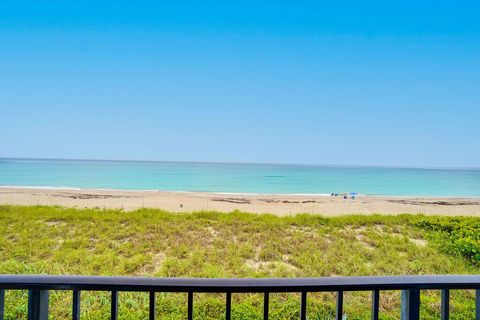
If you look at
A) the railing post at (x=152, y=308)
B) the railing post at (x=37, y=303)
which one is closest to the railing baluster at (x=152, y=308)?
the railing post at (x=152, y=308)

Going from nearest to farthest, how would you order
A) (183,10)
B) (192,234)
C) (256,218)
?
(192,234), (256,218), (183,10)

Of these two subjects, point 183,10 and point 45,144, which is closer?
point 183,10

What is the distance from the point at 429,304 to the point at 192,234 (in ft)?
10.5

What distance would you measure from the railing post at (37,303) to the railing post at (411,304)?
837 mm

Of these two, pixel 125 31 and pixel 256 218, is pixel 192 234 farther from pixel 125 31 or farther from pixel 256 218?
pixel 125 31

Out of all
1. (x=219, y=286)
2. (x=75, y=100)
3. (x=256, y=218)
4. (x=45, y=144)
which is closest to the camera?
(x=219, y=286)

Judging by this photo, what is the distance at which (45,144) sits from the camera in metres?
45.4

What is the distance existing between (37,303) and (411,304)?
859 mm

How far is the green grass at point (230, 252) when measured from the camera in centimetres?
289

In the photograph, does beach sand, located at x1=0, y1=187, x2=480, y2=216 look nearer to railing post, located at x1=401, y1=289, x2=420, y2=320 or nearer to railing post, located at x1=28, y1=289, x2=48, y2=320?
railing post, located at x1=401, y1=289, x2=420, y2=320

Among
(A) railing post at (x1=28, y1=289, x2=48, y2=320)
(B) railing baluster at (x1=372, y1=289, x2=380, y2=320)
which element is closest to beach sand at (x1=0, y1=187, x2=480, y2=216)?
(B) railing baluster at (x1=372, y1=289, x2=380, y2=320)

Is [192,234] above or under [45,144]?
under

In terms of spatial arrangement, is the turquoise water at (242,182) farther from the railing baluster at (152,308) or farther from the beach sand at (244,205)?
the railing baluster at (152,308)

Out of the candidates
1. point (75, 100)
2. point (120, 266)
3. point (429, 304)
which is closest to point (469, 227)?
point (429, 304)
